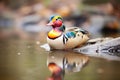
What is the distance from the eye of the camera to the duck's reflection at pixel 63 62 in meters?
2.12

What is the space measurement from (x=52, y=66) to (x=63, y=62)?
15 centimetres


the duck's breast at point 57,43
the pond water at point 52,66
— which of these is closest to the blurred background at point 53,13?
the duck's breast at point 57,43

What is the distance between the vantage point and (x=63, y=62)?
Answer: 8.05ft

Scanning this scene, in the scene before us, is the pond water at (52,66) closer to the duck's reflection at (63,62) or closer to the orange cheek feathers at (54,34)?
the duck's reflection at (63,62)

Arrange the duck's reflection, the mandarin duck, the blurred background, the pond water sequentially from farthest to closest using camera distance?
the blurred background < the mandarin duck < the duck's reflection < the pond water

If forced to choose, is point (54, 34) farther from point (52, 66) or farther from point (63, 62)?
point (52, 66)

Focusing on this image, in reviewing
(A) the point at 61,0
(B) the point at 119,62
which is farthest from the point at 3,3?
(B) the point at 119,62

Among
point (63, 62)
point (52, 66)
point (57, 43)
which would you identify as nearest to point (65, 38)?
point (57, 43)

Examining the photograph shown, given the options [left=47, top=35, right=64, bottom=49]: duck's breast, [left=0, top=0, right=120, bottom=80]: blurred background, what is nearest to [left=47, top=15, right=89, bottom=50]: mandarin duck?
[left=47, top=35, right=64, bottom=49]: duck's breast

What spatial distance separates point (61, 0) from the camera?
6035 mm

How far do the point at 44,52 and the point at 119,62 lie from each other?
648 mm

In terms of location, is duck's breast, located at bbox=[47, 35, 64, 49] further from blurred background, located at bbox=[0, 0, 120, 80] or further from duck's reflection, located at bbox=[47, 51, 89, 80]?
blurred background, located at bbox=[0, 0, 120, 80]

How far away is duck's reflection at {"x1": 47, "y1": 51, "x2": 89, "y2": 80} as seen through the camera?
2.12 metres

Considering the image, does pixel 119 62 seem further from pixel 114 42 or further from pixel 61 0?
pixel 61 0
